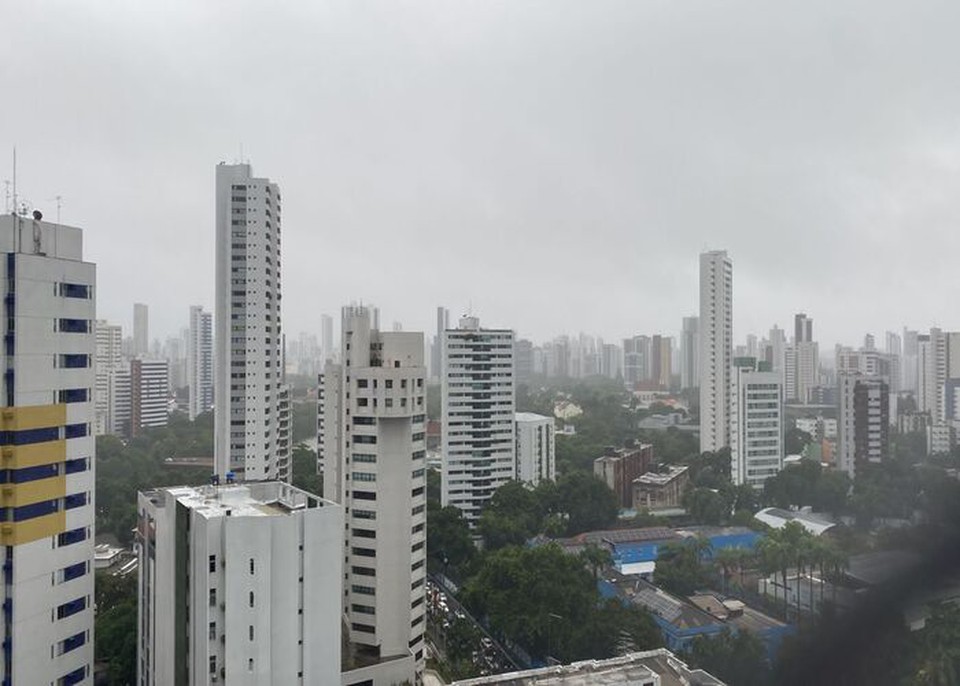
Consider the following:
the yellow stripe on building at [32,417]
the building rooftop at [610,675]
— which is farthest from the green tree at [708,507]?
the yellow stripe on building at [32,417]

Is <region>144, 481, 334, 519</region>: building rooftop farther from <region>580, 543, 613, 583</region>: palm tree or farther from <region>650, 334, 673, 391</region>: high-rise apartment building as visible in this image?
<region>650, 334, 673, 391</region>: high-rise apartment building

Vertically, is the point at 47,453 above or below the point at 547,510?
above

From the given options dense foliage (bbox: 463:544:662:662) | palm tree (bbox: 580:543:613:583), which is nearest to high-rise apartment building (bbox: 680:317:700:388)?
palm tree (bbox: 580:543:613:583)

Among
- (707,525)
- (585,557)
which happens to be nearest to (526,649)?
(585,557)

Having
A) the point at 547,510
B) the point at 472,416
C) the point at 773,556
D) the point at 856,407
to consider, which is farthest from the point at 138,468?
the point at 856,407

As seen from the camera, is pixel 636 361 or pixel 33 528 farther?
pixel 636 361

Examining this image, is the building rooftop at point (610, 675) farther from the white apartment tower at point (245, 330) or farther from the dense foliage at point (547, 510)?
the white apartment tower at point (245, 330)

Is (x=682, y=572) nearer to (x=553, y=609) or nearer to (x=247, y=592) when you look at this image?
(x=553, y=609)
